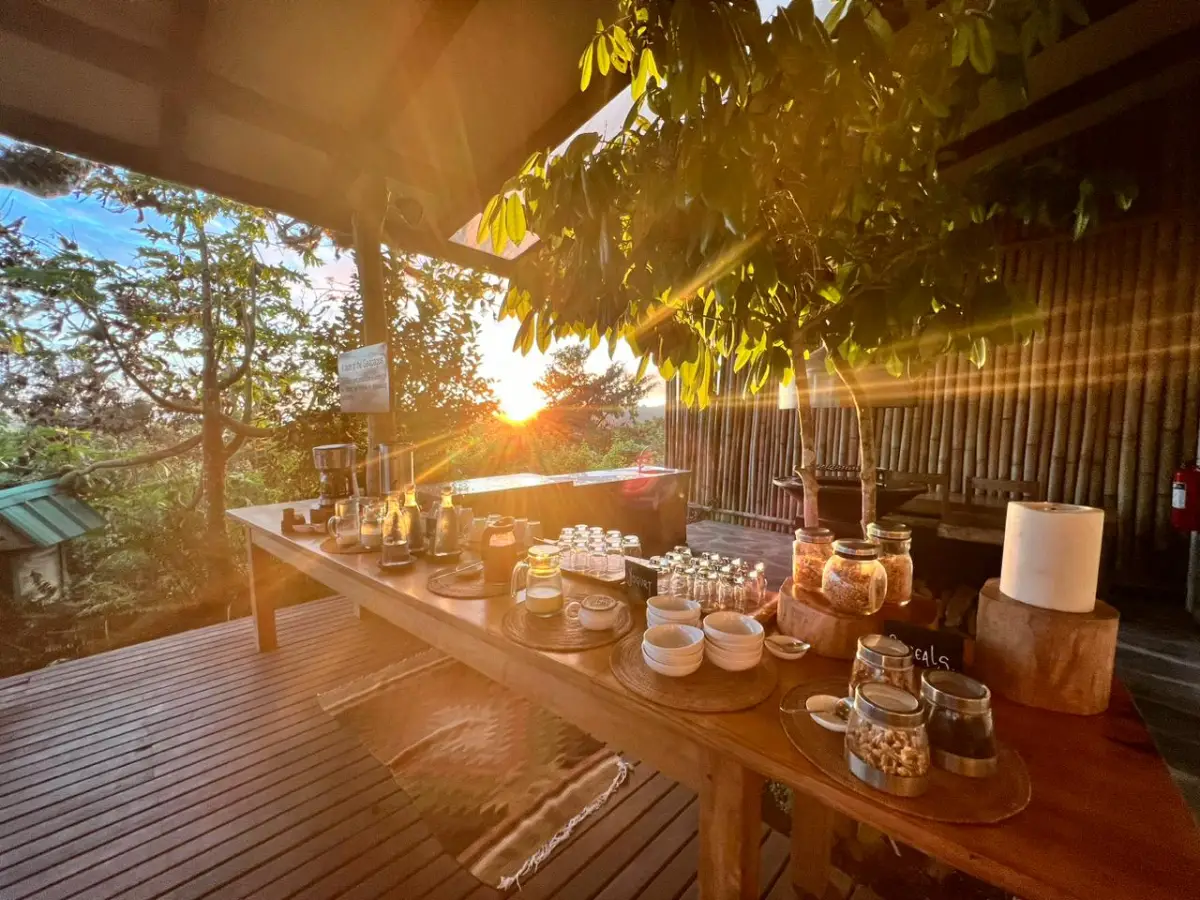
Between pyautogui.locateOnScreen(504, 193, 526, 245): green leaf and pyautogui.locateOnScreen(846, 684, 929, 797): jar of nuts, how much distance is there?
138cm

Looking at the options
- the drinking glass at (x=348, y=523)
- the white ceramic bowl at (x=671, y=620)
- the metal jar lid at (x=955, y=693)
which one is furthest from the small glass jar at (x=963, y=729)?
the drinking glass at (x=348, y=523)

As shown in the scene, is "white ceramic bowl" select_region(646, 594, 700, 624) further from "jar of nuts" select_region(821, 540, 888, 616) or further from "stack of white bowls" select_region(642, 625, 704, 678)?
"jar of nuts" select_region(821, 540, 888, 616)

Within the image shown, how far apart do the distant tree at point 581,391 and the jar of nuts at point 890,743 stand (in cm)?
1063

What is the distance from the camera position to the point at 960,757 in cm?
88

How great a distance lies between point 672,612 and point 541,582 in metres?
0.50

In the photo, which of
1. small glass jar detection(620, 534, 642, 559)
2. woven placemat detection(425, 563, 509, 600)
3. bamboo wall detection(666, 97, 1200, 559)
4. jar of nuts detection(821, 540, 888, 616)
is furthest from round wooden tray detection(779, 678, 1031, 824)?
bamboo wall detection(666, 97, 1200, 559)

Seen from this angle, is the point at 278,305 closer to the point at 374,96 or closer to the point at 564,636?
the point at 374,96

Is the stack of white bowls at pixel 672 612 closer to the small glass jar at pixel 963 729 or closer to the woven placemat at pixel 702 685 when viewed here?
the woven placemat at pixel 702 685

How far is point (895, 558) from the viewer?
133 centimetres

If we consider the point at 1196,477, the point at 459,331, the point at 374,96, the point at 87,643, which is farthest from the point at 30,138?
the point at 1196,477

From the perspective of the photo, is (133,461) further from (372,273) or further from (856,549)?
(856,549)

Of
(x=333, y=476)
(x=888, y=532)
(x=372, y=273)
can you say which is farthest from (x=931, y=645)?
(x=372, y=273)

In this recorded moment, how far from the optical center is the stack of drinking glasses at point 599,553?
187 cm

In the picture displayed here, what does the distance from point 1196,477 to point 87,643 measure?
9.23 m
